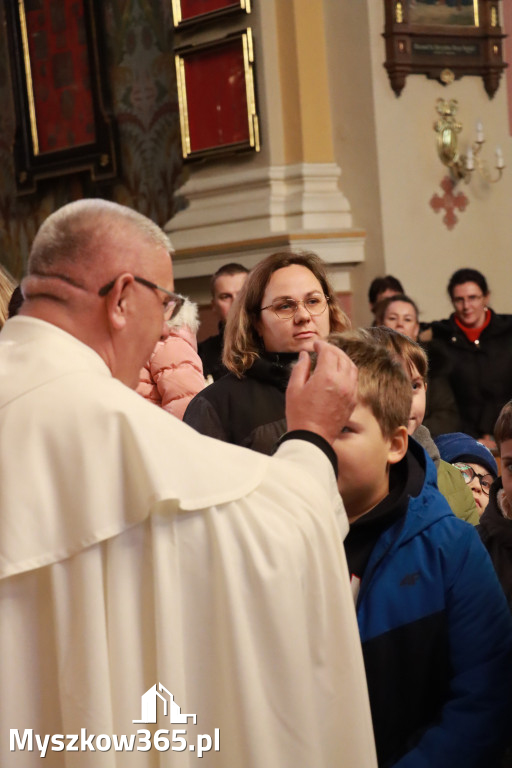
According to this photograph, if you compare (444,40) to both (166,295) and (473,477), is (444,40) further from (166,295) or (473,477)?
(166,295)

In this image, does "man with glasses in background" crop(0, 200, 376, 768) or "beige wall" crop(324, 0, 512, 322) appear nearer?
"man with glasses in background" crop(0, 200, 376, 768)

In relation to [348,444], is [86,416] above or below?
above

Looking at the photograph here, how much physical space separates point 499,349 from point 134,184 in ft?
13.4

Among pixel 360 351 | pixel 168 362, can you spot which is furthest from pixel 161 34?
pixel 360 351

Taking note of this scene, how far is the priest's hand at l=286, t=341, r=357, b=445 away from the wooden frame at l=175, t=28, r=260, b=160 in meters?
5.77

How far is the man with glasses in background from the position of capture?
186cm

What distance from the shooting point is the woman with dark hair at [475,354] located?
257 inches

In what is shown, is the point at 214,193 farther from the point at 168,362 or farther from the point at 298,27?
the point at 168,362

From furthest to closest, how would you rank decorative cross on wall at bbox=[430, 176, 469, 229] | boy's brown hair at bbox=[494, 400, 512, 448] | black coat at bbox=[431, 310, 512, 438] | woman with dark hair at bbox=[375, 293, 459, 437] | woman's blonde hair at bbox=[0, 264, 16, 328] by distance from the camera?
decorative cross on wall at bbox=[430, 176, 469, 229] < black coat at bbox=[431, 310, 512, 438] < woman with dark hair at bbox=[375, 293, 459, 437] < woman's blonde hair at bbox=[0, 264, 16, 328] < boy's brown hair at bbox=[494, 400, 512, 448]

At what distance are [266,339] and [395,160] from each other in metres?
4.43

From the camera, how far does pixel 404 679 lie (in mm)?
2344

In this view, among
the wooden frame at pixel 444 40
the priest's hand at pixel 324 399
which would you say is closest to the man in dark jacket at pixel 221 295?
the wooden frame at pixel 444 40

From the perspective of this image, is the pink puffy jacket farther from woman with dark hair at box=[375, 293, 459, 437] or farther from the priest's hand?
the priest's hand

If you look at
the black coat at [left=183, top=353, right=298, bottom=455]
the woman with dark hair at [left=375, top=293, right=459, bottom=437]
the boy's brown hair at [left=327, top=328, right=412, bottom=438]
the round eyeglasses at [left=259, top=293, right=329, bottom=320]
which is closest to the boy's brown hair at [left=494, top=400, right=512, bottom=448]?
the boy's brown hair at [left=327, top=328, right=412, bottom=438]
